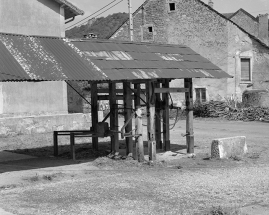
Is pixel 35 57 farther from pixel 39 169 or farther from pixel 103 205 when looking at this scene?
pixel 103 205

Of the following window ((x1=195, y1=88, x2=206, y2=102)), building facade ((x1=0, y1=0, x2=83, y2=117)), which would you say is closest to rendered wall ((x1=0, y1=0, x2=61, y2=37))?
building facade ((x1=0, y1=0, x2=83, y2=117))

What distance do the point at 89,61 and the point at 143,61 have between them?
1577mm

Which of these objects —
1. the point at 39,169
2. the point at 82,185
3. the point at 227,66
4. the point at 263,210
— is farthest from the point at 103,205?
the point at 227,66

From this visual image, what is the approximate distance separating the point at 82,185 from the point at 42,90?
39.0 feet

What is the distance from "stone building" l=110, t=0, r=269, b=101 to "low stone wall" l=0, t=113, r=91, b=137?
12.3m

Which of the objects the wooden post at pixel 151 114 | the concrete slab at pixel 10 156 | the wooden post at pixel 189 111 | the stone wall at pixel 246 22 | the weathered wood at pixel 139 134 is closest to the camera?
the wooden post at pixel 151 114

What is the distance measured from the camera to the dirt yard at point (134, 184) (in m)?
7.77

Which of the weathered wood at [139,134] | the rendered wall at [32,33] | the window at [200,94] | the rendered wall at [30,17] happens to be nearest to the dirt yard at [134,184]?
the weathered wood at [139,134]

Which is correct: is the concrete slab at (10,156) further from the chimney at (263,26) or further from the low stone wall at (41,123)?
the chimney at (263,26)

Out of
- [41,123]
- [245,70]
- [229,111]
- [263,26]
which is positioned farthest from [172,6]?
[41,123]

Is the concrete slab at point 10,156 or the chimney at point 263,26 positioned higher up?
the chimney at point 263,26

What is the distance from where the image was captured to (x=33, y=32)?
2067 cm

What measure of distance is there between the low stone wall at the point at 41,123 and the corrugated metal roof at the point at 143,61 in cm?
793

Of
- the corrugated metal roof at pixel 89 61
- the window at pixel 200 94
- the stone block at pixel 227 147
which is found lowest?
the stone block at pixel 227 147
